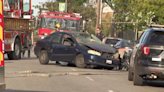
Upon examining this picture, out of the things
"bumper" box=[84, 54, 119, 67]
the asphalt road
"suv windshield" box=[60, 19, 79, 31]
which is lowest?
the asphalt road

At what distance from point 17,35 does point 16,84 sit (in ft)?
37.8

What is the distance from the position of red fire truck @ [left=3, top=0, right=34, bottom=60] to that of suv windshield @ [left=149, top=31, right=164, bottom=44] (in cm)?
1090

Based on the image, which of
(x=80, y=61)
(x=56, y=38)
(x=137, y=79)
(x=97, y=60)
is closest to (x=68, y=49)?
(x=80, y=61)

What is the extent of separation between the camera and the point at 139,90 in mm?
11688

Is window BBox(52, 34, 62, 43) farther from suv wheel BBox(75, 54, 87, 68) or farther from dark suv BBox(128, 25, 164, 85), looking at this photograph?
dark suv BBox(128, 25, 164, 85)

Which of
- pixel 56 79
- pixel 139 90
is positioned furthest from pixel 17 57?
pixel 139 90

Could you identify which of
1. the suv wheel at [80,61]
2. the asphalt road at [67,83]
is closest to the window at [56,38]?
the suv wheel at [80,61]

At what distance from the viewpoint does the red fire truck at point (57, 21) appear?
31.4 m

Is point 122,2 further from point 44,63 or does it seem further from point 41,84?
point 41,84

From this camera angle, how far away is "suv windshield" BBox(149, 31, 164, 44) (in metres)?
12.2

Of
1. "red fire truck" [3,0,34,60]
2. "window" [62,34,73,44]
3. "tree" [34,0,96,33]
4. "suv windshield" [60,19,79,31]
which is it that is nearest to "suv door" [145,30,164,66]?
"window" [62,34,73,44]

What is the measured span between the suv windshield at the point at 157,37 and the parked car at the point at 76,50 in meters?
5.76

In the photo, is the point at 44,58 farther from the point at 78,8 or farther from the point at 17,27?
the point at 78,8

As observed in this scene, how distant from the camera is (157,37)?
12.3 meters
